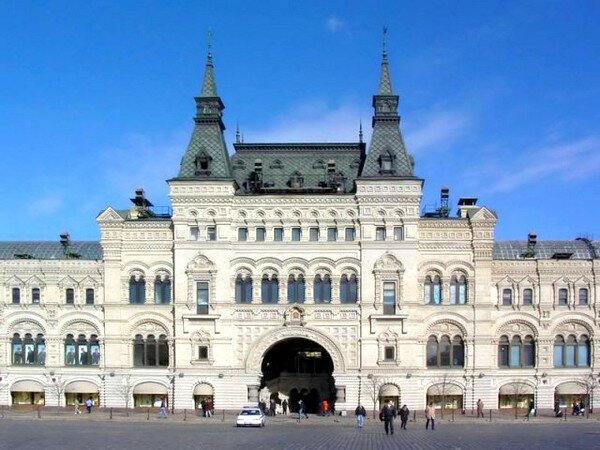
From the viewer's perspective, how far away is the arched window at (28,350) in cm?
7250

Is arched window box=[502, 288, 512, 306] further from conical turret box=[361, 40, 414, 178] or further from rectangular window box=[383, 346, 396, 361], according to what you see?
conical turret box=[361, 40, 414, 178]

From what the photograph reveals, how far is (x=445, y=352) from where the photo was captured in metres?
70.2

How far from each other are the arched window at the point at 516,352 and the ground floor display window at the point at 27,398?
42304 mm

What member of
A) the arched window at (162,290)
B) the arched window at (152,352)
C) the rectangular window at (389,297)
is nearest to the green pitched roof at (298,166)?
the rectangular window at (389,297)

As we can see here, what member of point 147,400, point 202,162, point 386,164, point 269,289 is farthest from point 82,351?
point 386,164

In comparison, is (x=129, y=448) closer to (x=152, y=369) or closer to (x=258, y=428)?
(x=258, y=428)

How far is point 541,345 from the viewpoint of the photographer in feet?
230

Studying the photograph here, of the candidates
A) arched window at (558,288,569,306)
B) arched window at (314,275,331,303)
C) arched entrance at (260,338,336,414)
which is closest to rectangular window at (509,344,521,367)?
arched window at (558,288,569,306)

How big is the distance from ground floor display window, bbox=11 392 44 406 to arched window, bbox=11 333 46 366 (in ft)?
9.42

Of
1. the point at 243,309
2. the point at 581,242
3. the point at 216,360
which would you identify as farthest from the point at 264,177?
the point at 581,242

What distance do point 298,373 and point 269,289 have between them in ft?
33.2

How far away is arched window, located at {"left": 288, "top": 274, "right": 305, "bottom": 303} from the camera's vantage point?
70.0 metres

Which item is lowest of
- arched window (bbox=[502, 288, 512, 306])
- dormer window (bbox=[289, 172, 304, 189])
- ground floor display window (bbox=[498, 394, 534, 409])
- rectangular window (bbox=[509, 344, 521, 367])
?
ground floor display window (bbox=[498, 394, 534, 409])

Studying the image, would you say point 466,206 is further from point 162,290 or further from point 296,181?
point 162,290
